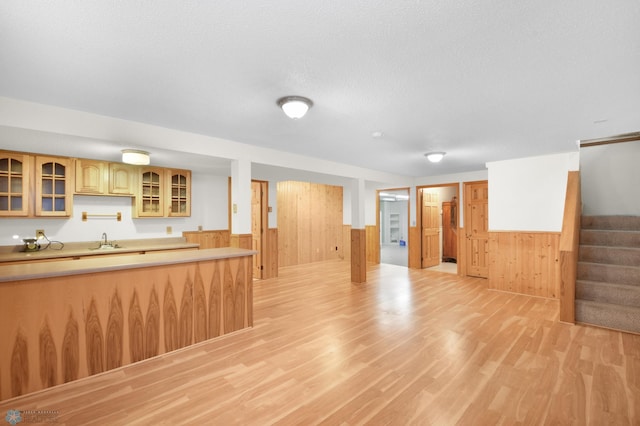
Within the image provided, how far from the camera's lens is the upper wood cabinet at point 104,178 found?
4.27 metres

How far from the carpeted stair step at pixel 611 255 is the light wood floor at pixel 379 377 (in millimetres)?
1011

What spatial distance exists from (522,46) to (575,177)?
11.2 ft

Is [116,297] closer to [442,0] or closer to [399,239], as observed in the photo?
[442,0]

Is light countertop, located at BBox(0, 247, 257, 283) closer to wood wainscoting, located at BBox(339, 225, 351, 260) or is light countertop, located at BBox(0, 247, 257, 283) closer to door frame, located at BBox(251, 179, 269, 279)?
door frame, located at BBox(251, 179, 269, 279)

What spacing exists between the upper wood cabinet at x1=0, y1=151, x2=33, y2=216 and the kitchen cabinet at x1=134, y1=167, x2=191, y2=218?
132 cm

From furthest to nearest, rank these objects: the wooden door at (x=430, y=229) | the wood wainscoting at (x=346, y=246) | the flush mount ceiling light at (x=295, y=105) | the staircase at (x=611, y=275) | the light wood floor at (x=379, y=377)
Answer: the wood wainscoting at (x=346, y=246) → the wooden door at (x=430, y=229) → the staircase at (x=611, y=275) → the flush mount ceiling light at (x=295, y=105) → the light wood floor at (x=379, y=377)

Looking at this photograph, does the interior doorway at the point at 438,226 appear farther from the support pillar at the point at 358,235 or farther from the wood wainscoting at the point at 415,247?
the support pillar at the point at 358,235

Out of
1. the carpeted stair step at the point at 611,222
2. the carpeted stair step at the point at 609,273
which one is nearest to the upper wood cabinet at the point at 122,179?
the carpeted stair step at the point at 609,273

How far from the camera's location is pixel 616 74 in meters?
2.15

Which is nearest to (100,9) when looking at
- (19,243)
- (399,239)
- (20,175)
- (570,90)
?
(570,90)

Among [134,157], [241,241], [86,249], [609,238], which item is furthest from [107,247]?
[609,238]

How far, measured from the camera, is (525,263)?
196 inches

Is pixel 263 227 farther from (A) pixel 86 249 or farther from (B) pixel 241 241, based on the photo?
(A) pixel 86 249

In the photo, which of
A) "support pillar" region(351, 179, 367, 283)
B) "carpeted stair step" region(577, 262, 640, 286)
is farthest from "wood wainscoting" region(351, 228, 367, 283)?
"carpeted stair step" region(577, 262, 640, 286)
